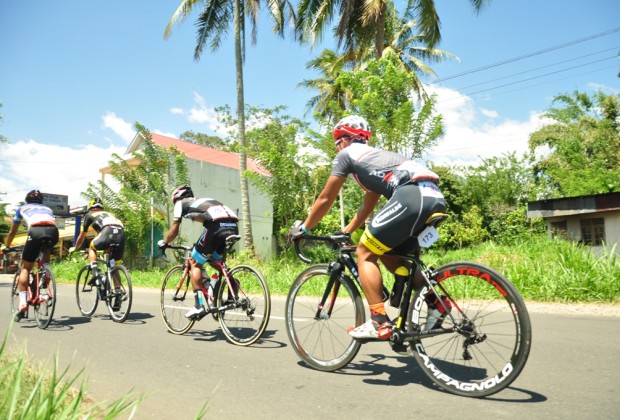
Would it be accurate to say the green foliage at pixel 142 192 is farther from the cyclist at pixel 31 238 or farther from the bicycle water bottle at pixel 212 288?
the bicycle water bottle at pixel 212 288

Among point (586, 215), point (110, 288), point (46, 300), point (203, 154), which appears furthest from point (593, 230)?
point (203, 154)

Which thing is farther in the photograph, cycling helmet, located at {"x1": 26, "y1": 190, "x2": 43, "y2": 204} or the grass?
the grass

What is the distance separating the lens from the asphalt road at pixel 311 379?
2896mm

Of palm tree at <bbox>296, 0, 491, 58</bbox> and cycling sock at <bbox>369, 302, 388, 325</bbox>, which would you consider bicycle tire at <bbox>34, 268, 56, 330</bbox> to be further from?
palm tree at <bbox>296, 0, 491, 58</bbox>

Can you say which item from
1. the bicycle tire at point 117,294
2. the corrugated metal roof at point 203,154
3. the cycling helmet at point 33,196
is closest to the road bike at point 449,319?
the bicycle tire at point 117,294

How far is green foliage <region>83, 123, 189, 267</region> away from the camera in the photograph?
20.3m

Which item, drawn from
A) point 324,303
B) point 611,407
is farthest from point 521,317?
point 324,303

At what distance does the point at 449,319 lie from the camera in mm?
3162

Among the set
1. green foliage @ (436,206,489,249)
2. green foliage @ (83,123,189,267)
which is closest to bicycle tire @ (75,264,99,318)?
green foliage @ (83,123,189,267)

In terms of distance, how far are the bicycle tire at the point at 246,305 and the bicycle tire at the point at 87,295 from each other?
10.3 feet

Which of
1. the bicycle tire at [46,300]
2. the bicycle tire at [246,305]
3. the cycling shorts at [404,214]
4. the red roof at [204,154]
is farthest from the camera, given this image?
the red roof at [204,154]

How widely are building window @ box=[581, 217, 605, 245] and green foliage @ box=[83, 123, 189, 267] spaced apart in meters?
16.7

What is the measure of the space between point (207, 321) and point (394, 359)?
133 inches

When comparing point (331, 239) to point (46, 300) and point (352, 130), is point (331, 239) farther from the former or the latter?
point (46, 300)
